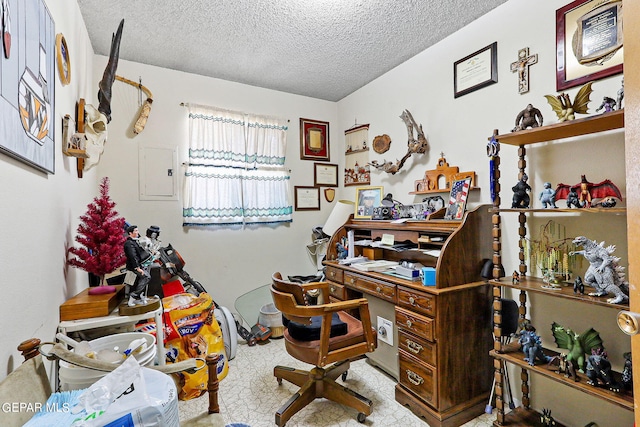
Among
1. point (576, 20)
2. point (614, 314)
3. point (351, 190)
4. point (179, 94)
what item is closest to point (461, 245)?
point (614, 314)

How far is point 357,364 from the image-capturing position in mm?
2496

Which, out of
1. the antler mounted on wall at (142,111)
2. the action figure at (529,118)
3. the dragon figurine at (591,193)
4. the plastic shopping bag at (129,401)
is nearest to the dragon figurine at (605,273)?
the dragon figurine at (591,193)

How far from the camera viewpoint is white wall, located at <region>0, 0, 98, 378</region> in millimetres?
978

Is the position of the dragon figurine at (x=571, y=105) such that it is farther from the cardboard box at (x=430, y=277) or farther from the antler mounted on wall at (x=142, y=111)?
the antler mounted on wall at (x=142, y=111)

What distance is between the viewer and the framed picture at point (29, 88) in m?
0.92

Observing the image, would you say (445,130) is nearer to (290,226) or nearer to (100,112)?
(290,226)

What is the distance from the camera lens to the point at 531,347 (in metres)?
1.56

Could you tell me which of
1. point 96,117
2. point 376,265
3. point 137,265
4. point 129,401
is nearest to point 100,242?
point 137,265

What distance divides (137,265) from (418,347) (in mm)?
1756

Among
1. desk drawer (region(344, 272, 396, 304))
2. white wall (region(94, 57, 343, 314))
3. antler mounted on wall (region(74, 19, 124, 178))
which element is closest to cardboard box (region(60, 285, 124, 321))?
antler mounted on wall (region(74, 19, 124, 178))

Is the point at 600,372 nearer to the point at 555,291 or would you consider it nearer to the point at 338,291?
the point at 555,291

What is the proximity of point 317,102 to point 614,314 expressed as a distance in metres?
3.24

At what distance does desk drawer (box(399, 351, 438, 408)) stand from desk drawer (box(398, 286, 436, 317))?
33 centimetres

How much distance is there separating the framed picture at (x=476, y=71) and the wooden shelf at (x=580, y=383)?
1722 mm
